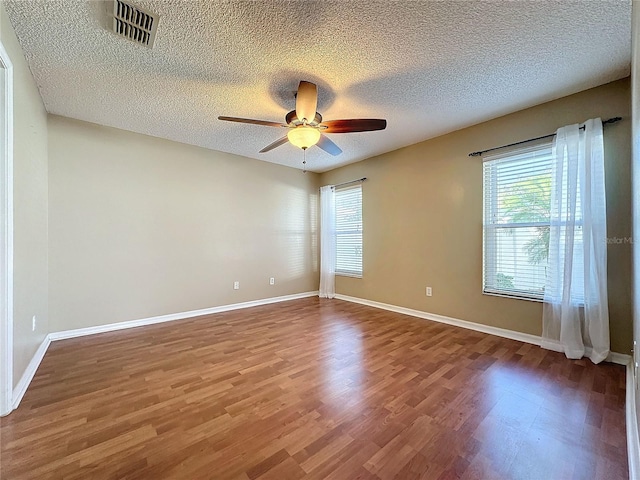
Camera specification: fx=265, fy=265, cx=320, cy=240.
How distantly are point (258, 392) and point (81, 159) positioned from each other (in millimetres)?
3349

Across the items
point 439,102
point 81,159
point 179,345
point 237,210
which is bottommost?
point 179,345

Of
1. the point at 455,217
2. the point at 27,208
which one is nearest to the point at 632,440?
the point at 455,217

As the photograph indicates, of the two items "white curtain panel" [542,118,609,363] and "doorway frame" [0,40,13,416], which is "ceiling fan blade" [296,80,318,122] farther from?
"white curtain panel" [542,118,609,363]

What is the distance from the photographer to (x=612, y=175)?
2.38 meters

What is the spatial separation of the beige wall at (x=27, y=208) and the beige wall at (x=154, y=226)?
273mm

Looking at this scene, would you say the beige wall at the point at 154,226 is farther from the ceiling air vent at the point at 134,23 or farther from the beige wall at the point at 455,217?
the ceiling air vent at the point at 134,23

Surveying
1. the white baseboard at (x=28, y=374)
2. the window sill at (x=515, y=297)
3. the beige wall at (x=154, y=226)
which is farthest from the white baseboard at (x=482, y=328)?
the white baseboard at (x=28, y=374)

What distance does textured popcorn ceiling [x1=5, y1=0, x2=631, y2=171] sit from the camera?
1.64 metres

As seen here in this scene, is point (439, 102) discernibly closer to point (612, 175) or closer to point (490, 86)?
point (490, 86)

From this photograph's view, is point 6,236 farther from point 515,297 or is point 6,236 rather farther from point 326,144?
point 515,297

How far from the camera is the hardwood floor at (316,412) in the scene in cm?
129

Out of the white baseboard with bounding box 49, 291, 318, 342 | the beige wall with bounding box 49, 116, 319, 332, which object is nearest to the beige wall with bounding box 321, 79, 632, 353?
the white baseboard with bounding box 49, 291, 318, 342

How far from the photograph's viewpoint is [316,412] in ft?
5.51

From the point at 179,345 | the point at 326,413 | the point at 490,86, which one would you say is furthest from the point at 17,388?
the point at 490,86
